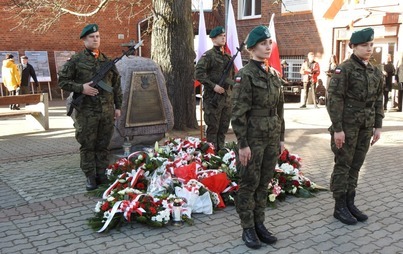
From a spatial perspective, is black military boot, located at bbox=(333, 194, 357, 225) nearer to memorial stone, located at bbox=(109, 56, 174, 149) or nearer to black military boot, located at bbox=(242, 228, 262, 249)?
black military boot, located at bbox=(242, 228, 262, 249)

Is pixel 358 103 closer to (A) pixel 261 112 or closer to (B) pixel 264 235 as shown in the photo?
(A) pixel 261 112

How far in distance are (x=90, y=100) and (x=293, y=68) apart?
52.6ft

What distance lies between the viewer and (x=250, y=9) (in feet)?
73.2

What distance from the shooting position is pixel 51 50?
20.4 metres

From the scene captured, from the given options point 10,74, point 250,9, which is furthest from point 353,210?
point 250,9

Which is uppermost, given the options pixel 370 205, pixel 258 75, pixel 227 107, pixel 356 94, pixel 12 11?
pixel 12 11

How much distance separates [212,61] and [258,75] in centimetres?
287

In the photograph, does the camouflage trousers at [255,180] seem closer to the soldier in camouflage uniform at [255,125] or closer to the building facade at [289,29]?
the soldier in camouflage uniform at [255,125]

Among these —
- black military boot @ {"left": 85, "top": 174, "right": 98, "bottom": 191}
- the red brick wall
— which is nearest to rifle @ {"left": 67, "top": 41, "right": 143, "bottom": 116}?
black military boot @ {"left": 85, "top": 174, "right": 98, "bottom": 191}

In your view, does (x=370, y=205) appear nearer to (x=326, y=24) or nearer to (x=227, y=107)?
(x=227, y=107)

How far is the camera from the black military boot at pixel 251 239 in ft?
13.2

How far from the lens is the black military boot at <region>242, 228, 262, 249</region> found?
404 centimetres

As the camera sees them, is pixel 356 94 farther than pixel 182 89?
No

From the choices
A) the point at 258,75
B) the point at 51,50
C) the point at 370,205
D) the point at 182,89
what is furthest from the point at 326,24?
the point at 258,75
